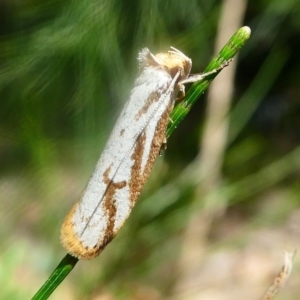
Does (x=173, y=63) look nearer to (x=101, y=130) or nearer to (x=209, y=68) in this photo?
(x=209, y=68)

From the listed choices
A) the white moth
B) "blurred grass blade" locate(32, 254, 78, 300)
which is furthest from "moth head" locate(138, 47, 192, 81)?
"blurred grass blade" locate(32, 254, 78, 300)

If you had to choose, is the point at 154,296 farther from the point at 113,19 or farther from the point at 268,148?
Answer: the point at 113,19

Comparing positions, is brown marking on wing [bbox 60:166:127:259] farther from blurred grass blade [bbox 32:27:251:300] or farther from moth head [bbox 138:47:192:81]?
moth head [bbox 138:47:192:81]

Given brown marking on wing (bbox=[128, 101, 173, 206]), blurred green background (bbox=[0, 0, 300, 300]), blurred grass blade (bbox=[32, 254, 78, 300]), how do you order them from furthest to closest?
blurred green background (bbox=[0, 0, 300, 300])
brown marking on wing (bbox=[128, 101, 173, 206])
blurred grass blade (bbox=[32, 254, 78, 300])

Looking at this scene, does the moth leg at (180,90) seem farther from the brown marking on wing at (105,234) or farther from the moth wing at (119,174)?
the brown marking on wing at (105,234)

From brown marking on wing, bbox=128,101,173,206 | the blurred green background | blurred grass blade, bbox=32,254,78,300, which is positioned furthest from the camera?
the blurred green background

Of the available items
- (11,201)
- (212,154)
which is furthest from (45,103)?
(212,154)

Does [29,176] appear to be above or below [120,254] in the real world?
above

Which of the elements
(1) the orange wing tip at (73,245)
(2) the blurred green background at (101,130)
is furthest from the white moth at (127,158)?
(2) the blurred green background at (101,130)
